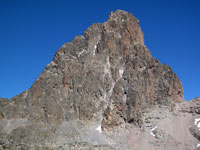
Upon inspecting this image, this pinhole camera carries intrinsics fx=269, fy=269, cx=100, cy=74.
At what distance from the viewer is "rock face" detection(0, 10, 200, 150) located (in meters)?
56.9

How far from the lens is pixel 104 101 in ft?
217

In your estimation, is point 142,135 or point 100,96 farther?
point 100,96

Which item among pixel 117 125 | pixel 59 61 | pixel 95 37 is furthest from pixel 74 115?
pixel 95 37

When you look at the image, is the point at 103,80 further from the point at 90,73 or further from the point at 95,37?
the point at 95,37

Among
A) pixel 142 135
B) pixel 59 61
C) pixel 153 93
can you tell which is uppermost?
pixel 59 61

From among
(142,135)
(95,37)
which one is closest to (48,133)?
(142,135)

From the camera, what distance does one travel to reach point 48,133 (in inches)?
2298

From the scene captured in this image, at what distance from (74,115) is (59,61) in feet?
51.0

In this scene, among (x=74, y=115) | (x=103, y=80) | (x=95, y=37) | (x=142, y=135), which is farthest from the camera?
(x=95, y=37)

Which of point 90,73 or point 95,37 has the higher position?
point 95,37

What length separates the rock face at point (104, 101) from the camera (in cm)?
5688

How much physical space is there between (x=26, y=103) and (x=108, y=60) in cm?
2378

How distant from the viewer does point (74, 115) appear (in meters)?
64.1

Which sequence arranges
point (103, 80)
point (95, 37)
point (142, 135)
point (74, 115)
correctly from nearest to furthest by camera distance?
point (142, 135) < point (74, 115) < point (103, 80) < point (95, 37)
